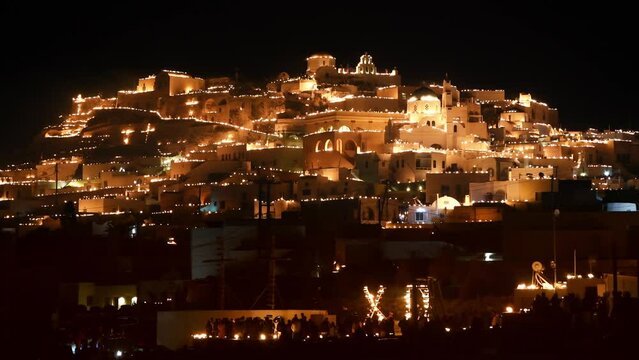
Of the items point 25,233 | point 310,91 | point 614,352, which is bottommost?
point 614,352

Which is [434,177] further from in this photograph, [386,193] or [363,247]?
[363,247]

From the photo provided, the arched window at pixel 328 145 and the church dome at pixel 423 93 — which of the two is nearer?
the arched window at pixel 328 145

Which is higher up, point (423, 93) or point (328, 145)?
point (423, 93)

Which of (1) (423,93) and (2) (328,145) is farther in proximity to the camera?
(1) (423,93)

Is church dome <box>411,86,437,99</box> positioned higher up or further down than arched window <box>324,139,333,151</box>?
higher up

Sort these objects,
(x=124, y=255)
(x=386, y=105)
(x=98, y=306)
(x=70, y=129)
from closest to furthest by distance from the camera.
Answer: (x=98, y=306), (x=124, y=255), (x=386, y=105), (x=70, y=129)

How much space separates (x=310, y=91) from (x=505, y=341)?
5348cm

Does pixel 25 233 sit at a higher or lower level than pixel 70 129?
lower

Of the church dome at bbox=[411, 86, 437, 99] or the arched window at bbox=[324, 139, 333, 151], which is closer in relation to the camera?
the arched window at bbox=[324, 139, 333, 151]

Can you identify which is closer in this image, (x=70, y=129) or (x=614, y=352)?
(x=614, y=352)

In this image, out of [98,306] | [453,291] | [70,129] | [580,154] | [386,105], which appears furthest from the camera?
[70,129]

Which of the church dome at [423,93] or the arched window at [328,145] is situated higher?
the church dome at [423,93]

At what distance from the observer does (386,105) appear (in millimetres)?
65188

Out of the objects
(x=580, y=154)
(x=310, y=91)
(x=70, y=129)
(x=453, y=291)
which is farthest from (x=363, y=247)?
(x=70, y=129)
